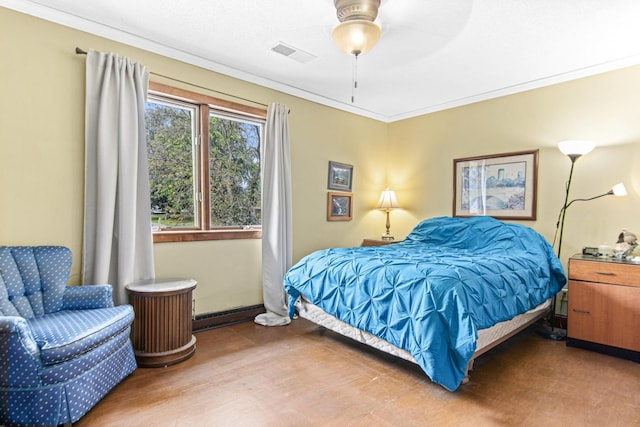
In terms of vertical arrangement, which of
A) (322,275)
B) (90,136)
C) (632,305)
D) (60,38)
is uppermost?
(60,38)

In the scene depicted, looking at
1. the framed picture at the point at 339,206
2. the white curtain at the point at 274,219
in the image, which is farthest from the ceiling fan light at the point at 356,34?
the framed picture at the point at 339,206

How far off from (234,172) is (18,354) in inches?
92.5

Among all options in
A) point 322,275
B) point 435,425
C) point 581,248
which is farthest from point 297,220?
point 581,248

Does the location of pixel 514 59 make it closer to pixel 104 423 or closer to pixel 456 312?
pixel 456 312

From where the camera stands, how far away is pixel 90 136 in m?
2.64

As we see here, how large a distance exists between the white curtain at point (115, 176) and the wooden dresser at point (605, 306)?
3603 mm

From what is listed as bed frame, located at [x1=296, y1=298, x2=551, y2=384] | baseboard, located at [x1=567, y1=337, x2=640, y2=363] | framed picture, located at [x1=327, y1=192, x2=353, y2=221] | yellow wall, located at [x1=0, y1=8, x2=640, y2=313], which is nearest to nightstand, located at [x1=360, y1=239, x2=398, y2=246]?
yellow wall, located at [x1=0, y1=8, x2=640, y2=313]

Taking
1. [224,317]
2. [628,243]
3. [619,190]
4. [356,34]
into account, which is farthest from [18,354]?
[619,190]

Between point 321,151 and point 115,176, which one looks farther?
point 321,151

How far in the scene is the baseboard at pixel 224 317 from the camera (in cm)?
329

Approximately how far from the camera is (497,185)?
4.01m

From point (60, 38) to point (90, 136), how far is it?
73cm

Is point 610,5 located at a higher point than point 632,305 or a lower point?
higher

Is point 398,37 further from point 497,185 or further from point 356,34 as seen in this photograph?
point 497,185
